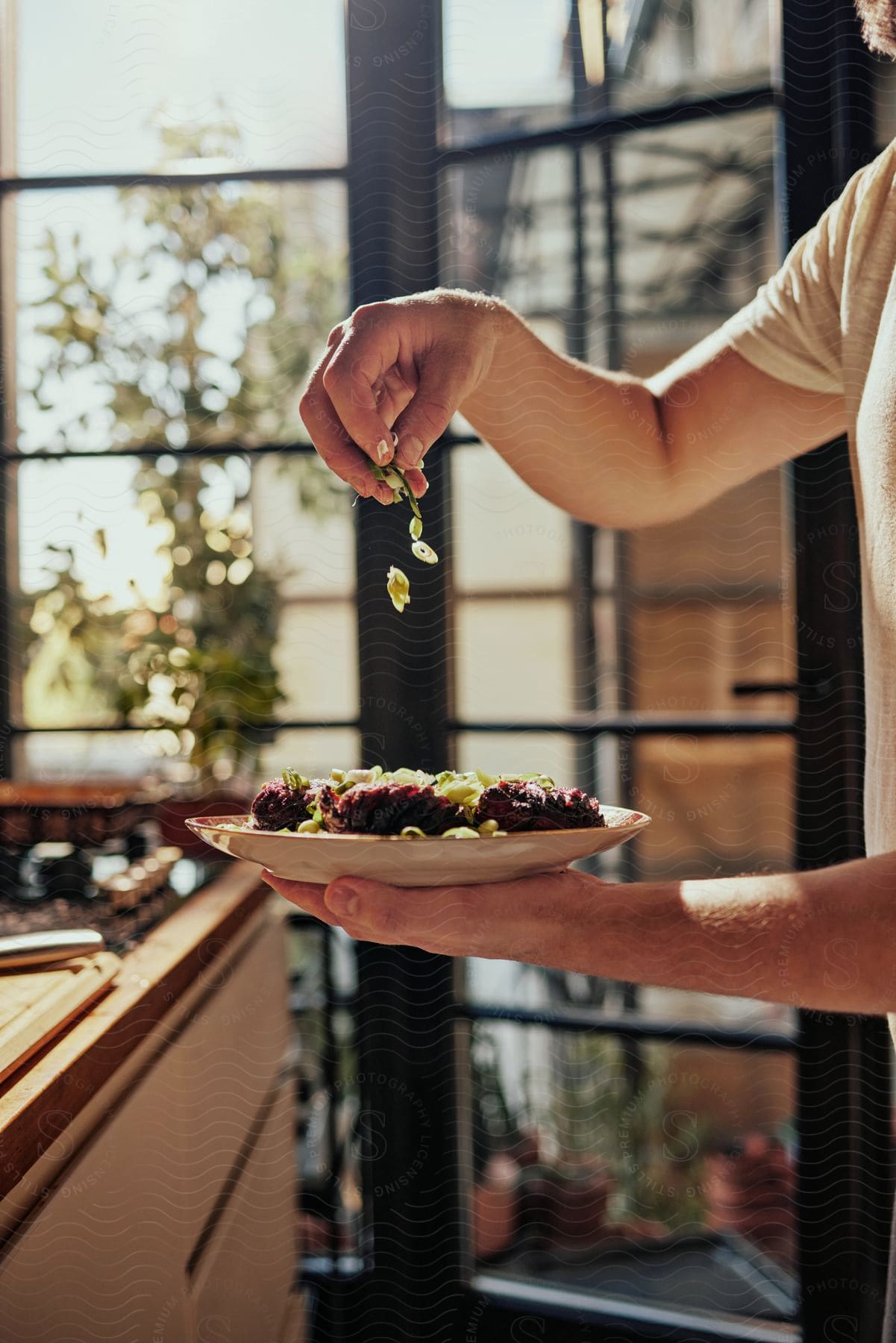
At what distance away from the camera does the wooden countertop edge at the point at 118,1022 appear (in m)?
0.64

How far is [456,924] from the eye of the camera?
A: 22.1 inches

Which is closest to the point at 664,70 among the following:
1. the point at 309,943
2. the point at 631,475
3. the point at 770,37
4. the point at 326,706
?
the point at 770,37

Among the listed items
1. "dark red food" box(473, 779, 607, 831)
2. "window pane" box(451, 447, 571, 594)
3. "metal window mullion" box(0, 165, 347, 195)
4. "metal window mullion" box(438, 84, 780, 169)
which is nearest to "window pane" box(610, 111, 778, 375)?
"metal window mullion" box(438, 84, 780, 169)

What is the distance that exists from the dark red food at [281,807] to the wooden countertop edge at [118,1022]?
0.74ft

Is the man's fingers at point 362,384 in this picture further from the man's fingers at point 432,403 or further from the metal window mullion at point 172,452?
the metal window mullion at point 172,452

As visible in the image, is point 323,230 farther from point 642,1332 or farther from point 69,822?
point 642,1332

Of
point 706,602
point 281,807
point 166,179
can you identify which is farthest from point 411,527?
point 706,602

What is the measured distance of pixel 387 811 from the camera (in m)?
0.58

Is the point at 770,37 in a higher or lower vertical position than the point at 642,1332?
higher

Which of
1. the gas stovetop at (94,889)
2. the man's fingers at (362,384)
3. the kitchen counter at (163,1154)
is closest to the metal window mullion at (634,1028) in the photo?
the kitchen counter at (163,1154)

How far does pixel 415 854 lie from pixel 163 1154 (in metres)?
0.53

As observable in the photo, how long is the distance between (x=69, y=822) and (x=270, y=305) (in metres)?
0.67

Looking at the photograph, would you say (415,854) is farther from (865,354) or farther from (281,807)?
(865,354)

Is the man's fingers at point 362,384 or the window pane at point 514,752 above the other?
the man's fingers at point 362,384
